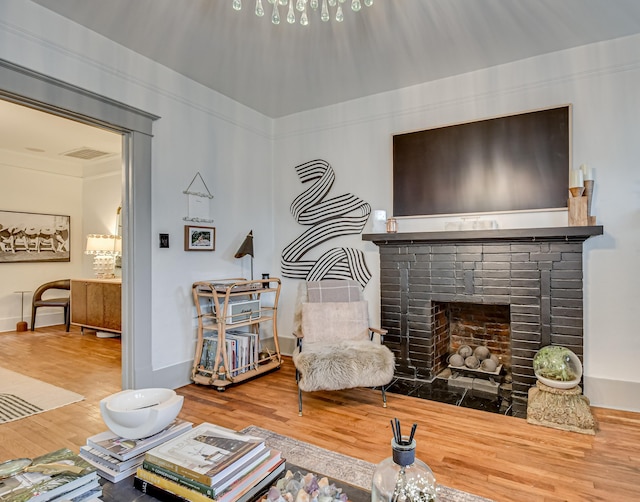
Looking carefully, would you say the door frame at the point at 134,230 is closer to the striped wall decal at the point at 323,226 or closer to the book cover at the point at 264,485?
the striped wall decal at the point at 323,226

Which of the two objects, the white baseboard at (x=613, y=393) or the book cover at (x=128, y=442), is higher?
the book cover at (x=128, y=442)

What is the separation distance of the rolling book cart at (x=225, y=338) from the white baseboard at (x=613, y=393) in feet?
8.59

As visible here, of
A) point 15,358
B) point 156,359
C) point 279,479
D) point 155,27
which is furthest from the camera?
point 15,358

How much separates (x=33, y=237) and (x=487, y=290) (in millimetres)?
6638

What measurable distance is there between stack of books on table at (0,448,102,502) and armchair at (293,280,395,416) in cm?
173

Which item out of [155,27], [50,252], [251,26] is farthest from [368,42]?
[50,252]

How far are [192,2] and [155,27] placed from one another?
1.43ft

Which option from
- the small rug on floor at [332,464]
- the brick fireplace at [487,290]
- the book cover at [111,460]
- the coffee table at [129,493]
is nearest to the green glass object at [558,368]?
the brick fireplace at [487,290]

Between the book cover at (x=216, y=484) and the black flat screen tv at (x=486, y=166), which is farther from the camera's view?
the black flat screen tv at (x=486, y=166)

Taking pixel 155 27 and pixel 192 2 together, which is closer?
pixel 192 2

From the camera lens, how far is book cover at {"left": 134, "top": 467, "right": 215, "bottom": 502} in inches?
42.3

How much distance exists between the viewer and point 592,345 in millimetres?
2941

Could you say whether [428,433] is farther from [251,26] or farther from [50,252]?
[50,252]

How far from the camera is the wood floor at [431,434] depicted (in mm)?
1933
